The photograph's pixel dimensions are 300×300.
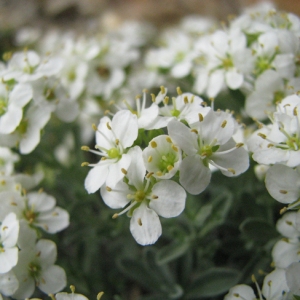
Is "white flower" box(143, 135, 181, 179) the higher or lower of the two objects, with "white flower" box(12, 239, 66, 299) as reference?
higher

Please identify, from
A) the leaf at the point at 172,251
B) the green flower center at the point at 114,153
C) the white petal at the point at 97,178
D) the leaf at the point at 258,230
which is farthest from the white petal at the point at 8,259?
the leaf at the point at 258,230

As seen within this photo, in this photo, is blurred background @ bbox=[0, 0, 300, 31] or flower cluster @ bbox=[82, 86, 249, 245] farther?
blurred background @ bbox=[0, 0, 300, 31]

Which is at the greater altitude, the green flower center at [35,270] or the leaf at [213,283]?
the green flower center at [35,270]

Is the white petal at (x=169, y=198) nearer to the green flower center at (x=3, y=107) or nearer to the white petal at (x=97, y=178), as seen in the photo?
the white petal at (x=97, y=178)

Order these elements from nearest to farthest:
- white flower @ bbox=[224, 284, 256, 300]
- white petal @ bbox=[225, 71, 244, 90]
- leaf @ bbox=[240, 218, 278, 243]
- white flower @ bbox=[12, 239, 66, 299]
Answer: white flower @ bbox=[224, 284, 256, 300] < white flower @ bbox=[12, 239, 66, 299] < leaf @ bbox=[240, 218, 278, 243] < white petal @ bbox=[225, 71, 244, 90]

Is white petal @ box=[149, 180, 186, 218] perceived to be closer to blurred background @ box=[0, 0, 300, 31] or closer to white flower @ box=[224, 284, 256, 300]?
white flower @ box=[224, 284, 256, 300]

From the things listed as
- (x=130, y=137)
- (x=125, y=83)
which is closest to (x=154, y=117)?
(x=130, y=137)

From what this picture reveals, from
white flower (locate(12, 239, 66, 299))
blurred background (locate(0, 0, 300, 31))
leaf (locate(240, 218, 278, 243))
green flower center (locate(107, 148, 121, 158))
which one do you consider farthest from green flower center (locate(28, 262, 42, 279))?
blurred background (locate(0, 0, 300, 31))
